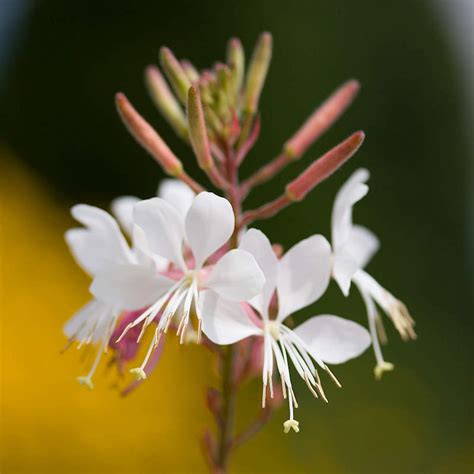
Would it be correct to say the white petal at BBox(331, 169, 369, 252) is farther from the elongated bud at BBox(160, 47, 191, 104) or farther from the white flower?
the elongated bud at BBox(160, 47, 191, 104)

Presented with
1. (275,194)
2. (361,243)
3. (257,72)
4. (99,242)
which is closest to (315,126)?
(257,72)

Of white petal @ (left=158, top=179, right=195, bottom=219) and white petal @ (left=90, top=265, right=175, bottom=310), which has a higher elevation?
white petal @ (left=158, top=179, right=195, bottom=219)

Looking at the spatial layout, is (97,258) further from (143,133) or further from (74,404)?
(74,404)

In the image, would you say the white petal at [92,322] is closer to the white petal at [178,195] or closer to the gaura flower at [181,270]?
the gaura flower at [181,270]

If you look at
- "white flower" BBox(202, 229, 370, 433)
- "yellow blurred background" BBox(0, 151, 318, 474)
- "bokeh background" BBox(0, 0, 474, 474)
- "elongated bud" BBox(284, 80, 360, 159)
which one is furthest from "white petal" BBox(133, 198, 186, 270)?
"bokeh background" BBox(0, 0, 474, 474)

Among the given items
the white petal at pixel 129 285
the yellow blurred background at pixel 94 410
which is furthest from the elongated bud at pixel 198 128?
the yellow blurred background at pixel 94 410

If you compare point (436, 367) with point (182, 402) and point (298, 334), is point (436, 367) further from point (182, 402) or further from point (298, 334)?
point (298, 334)

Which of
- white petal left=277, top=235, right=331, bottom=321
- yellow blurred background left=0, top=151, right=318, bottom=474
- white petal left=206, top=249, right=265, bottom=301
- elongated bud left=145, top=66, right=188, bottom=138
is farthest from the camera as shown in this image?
yellow blurred background left=0, top=151, right=318, bottom=474
